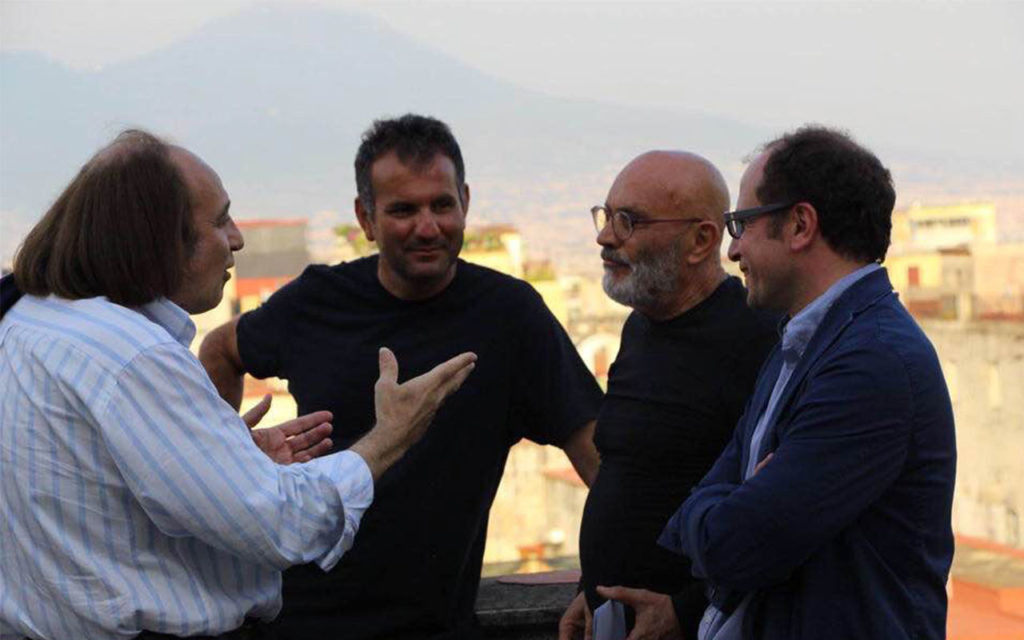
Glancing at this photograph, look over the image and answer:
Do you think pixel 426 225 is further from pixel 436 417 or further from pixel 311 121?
pixel 311 121

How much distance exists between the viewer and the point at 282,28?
76.1m

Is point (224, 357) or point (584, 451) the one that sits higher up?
point (224, 357)

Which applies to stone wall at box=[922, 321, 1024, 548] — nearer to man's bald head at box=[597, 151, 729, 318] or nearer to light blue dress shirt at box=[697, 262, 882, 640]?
man's bald head at box=[597, 151, 729, 318]

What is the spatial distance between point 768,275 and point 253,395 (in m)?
25.5

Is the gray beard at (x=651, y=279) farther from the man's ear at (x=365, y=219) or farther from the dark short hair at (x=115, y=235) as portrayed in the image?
the dark short hair at (x=115, y=235)

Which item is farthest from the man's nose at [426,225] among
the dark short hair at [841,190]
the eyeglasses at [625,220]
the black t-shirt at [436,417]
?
the dark short hair at [841,190]

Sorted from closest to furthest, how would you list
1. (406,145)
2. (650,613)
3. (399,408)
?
(399,408) < (650,613) < (406,145)

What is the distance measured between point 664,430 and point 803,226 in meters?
0.54

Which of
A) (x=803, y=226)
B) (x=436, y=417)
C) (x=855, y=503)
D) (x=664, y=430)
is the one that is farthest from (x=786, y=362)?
(x=436, y=417)

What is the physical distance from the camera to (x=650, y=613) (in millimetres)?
2402

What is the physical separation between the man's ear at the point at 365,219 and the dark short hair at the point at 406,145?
0.04 feet

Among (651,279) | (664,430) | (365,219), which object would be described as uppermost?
(365,219)

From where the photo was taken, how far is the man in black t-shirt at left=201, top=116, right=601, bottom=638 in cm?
282

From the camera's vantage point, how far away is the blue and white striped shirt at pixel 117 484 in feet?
5.89
